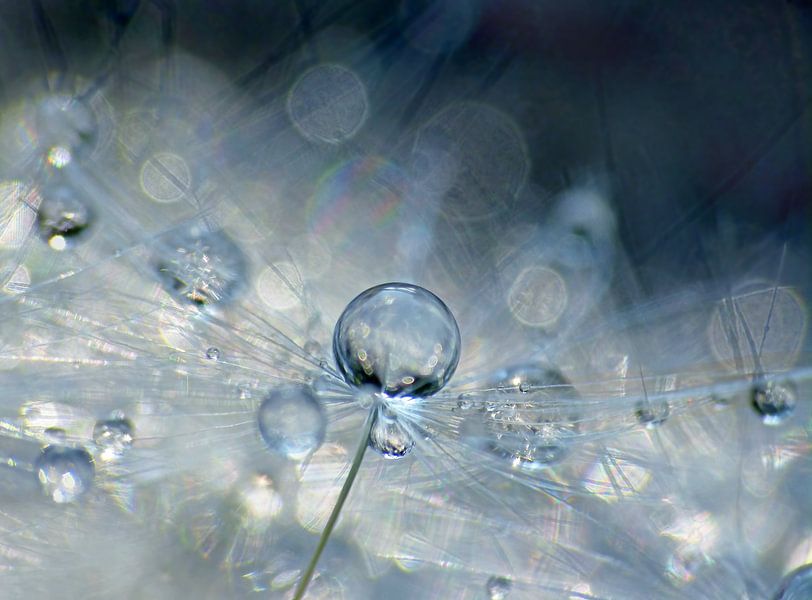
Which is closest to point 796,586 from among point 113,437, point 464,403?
point 464,403

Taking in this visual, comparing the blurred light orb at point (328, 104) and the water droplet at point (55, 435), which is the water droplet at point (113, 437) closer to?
the water droplet at point (55, 435)

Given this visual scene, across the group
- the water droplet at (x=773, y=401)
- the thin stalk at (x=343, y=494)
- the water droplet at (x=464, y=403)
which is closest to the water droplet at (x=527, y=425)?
the water droplet at (x=464, y=403)

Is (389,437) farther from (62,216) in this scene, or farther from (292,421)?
(62,216)

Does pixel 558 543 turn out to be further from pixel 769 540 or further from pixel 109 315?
pixel 109 315

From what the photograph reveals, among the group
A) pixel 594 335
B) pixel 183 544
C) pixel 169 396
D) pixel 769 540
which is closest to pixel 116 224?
pixel 169 396

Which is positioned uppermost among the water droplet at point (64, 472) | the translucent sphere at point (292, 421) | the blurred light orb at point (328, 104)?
the blurred light orb at point (328, 104)

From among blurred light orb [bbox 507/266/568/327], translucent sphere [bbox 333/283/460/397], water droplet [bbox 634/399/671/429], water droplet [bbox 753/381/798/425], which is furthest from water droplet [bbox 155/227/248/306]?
water droplet [bbox 753/381/798/425]

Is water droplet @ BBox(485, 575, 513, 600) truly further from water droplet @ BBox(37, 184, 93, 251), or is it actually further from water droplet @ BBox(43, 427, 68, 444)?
water droplet @ BBox(37, 184, 93, 251)
